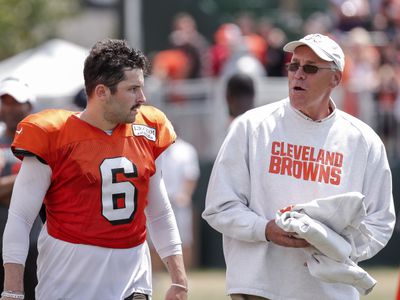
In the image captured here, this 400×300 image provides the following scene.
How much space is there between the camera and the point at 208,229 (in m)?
17.9

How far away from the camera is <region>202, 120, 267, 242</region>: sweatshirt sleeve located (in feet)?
21.9

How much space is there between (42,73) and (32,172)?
10.1 meters

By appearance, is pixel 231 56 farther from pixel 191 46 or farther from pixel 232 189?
pixel 232 189

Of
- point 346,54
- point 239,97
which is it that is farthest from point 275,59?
point 239,97

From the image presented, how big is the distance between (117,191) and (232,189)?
2.19 ft

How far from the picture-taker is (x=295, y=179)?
22.1ft

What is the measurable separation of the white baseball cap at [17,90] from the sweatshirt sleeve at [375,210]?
2.53m

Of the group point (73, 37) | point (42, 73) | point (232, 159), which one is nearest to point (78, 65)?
point (42, 73)

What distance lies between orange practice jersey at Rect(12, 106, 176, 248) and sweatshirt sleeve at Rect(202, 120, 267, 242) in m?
0.43

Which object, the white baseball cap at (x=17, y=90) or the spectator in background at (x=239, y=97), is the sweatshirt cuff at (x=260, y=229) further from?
the spectator in background at (x=239, y=97)

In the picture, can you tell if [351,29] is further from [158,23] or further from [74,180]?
[74,180]

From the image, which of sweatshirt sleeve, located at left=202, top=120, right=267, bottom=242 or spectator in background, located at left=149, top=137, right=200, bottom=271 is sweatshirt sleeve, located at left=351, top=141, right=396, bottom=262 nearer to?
sweatshirt sleeve, located at left=202, top=120, right=267, bottom=242

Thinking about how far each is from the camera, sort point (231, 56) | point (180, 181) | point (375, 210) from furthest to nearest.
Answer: point (231, 56) < point (180, 181) < point (375, 210)

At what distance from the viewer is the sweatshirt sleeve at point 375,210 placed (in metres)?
6.78
